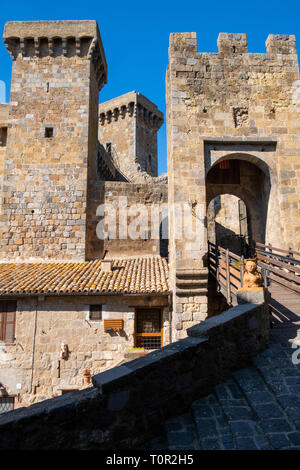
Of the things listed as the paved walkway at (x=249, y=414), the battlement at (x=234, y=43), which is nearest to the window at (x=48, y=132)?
the battlement at (x=234, y=43)

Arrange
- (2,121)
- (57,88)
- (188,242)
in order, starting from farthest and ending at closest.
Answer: (2,121), (57,88), (188,242)

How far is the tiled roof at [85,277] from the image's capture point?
10289 mm

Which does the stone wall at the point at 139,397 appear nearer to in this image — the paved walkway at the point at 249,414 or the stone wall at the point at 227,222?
the paved walkway at the point at 249,414

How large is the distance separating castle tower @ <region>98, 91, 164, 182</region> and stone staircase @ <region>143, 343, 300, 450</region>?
68.7 feet

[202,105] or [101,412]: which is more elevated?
[202,105]

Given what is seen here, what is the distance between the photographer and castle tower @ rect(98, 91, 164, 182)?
24.6 m

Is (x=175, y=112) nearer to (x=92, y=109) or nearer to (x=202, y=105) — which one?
(x=202, y=105)

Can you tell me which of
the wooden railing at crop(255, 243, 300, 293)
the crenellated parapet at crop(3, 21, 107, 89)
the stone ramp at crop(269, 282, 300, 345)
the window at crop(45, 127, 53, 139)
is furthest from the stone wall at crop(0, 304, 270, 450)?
the crenellated parapet at crop(3, 21, 107, 89)

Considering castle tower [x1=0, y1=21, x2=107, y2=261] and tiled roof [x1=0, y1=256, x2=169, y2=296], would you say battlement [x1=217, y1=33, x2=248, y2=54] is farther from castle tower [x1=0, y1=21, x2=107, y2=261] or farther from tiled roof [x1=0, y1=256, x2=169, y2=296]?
tiled roof [x1=0, y1=256, x2=169, y2=296]

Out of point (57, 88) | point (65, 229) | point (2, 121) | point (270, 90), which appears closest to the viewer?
point (270, 90)

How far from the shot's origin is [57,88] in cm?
1470

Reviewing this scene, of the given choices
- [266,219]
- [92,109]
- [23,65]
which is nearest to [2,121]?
[23,65]

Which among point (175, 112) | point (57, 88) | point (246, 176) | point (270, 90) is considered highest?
point (57, 88)

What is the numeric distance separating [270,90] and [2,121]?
12.9m
